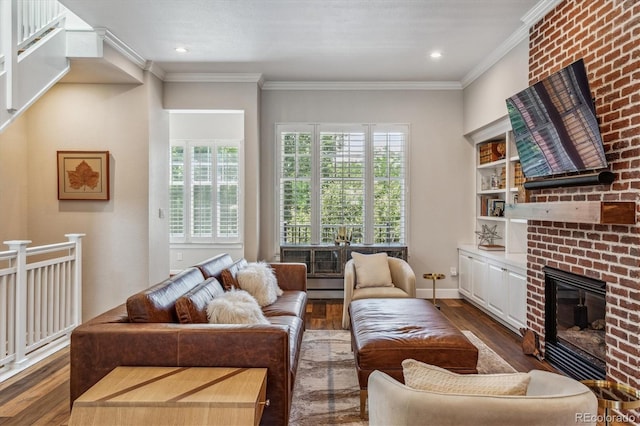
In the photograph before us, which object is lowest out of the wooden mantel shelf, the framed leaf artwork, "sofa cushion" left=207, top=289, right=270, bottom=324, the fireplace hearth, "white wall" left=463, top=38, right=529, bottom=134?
the fireplace hearth

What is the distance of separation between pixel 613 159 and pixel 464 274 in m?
3.15

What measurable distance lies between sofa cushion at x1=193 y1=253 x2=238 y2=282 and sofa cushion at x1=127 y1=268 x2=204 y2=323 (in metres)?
0.58

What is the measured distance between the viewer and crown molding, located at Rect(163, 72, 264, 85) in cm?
541

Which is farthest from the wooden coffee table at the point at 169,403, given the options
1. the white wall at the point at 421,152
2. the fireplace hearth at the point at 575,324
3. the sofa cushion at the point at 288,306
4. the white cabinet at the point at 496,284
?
the white wall at the point at 421,152

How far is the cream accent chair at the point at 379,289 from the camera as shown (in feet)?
14.1

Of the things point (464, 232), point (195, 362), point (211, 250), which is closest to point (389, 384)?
point (195, 362)

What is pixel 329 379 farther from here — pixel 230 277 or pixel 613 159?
pixel 613 159

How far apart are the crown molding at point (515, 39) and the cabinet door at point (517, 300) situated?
90.9 inches

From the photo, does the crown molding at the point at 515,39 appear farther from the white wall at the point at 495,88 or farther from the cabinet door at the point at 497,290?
the cabinet door at the point at 497,290

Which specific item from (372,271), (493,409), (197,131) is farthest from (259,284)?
(197,131)

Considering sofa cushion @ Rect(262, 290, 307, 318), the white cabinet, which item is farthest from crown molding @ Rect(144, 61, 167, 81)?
the white cabinet

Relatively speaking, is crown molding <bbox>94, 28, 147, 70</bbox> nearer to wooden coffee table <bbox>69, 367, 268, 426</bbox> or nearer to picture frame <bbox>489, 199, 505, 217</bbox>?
wooden coffee table <bbox>69, 367, 268, 426</bbox>

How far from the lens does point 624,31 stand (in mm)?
2561

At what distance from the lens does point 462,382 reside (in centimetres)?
132
